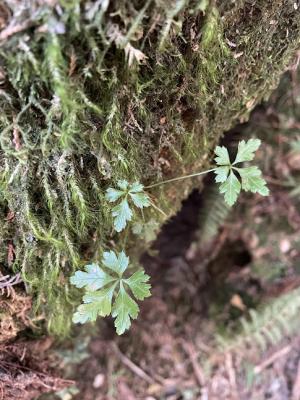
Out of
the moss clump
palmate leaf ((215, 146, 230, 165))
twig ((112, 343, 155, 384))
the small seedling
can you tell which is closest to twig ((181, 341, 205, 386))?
twig ((112, 343, 155, 384))

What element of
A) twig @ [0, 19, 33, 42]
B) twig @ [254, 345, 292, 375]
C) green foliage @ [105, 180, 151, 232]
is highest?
twig @ [0, 19, 33, 42]

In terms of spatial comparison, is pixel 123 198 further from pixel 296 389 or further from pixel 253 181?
pixel 296 389

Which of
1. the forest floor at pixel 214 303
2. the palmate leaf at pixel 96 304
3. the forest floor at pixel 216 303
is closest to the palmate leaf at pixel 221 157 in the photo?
the palmate leaf at pixel 96 304

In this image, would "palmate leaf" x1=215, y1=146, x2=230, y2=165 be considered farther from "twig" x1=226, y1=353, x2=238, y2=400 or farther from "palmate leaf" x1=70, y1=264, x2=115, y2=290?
"twig" x1=226, y1=353, x2=238, y2=400

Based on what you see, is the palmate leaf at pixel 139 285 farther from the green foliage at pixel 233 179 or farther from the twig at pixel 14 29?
the twig at pixel 14 29

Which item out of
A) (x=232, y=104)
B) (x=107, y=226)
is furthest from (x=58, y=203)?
(x=232, y=104)

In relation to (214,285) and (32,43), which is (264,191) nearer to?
(32,43)

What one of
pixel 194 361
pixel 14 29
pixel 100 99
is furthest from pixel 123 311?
pixel 194 361

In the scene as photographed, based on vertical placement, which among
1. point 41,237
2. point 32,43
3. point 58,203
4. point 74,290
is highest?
point 32,43

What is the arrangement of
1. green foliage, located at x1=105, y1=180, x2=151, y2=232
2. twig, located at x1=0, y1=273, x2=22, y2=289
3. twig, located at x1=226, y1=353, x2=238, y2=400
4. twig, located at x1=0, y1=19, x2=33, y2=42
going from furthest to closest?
twig, located at x1=226, y1=353, x2=238, y2=400, twig, located at x1=0, y1=273, x2=22, y2=289, green foliage, located at x1=105, y1=180, x2=151, y2=232, twig, located at x1=0, y1=19, x2=33, y2=42
